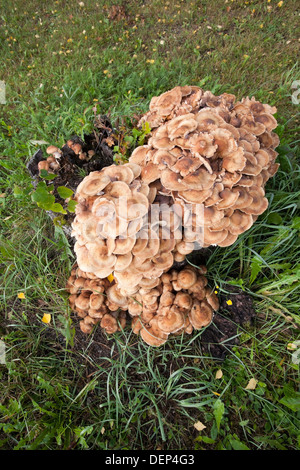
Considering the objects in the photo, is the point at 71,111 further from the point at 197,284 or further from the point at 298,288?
the point at 298,288

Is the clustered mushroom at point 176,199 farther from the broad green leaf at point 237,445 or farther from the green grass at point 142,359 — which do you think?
the broad green leaf at point 237,445

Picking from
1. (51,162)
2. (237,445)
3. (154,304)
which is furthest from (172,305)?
(51,162)

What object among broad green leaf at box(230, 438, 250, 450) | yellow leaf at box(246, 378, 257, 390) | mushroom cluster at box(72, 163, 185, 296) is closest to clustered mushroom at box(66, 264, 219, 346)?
mushroom cluster at box(72, 163, 185, 296)

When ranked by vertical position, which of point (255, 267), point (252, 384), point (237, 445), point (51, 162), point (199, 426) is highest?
point (51, 162)

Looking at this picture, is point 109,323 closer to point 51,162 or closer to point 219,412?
point 219,412

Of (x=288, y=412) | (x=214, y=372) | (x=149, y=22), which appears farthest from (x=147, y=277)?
(x=149, y=22)

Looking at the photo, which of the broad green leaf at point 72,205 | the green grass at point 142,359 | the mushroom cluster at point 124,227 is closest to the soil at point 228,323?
the green grass at point 142,359
